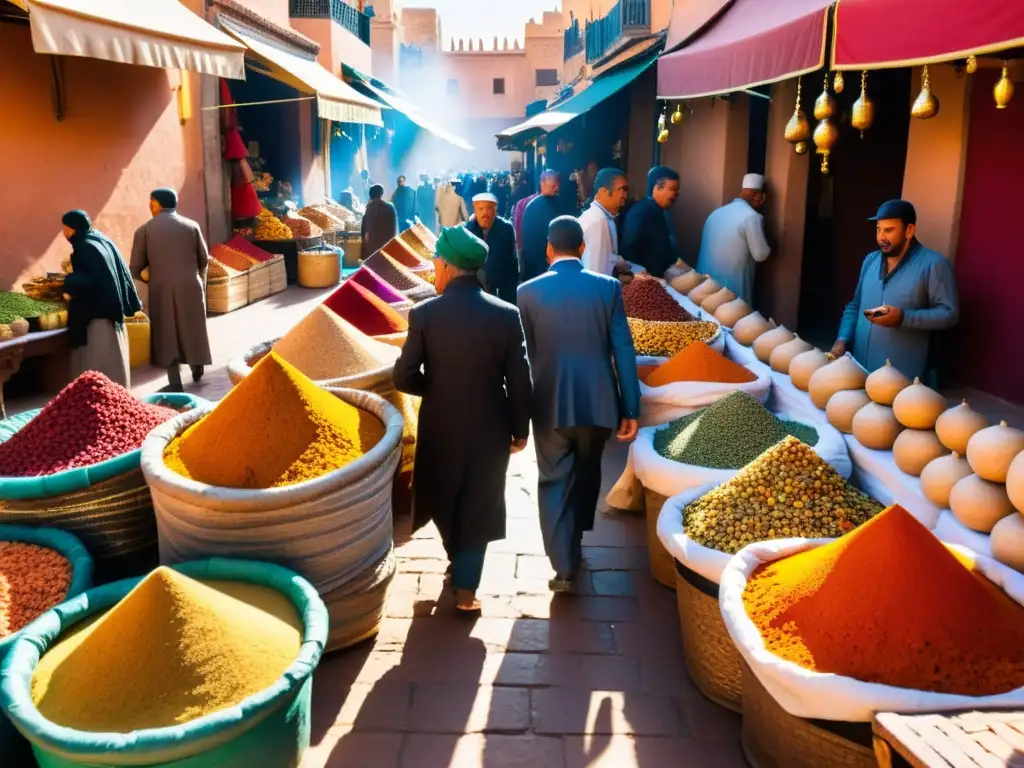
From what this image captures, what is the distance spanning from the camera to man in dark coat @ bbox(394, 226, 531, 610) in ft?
11.3

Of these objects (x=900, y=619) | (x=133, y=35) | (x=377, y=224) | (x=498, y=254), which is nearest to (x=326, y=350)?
(x=900, y=619)

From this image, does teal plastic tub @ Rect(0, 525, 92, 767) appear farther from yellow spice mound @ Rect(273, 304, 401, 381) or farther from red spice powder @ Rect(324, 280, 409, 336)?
red spice powder @ Rect(324, 280, 409, 336)

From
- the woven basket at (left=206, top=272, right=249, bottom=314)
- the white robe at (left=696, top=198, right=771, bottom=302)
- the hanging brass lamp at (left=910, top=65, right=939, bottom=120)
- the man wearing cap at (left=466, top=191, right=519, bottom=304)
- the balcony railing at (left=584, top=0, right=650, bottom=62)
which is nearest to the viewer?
the hanging brass lamp at (left=910, top=65, right=939, bottom=120)

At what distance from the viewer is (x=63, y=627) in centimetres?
250

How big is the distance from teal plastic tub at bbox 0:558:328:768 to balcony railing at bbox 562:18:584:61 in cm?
2440

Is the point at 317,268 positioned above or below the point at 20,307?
below

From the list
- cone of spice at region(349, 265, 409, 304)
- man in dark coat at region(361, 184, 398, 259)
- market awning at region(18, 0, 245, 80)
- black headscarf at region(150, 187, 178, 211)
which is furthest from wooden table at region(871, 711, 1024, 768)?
man in dark coat at region(361, 184, 398, 259)

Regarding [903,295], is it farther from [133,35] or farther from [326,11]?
[326,11]

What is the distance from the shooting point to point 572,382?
12.0 ft

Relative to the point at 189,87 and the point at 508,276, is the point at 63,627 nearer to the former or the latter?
the point at 508,276

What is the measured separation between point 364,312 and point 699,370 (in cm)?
184

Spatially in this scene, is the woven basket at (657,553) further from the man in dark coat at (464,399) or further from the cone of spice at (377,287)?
the cone of spice at (377,287)

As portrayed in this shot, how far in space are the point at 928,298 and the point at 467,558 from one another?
2.47m

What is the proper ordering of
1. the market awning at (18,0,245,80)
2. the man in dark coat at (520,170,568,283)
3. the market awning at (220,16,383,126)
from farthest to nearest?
the market awning at (220,16,383,126)
the man in dark coat at (520,170,568,283)
the market awning at (18,0,245,80)
